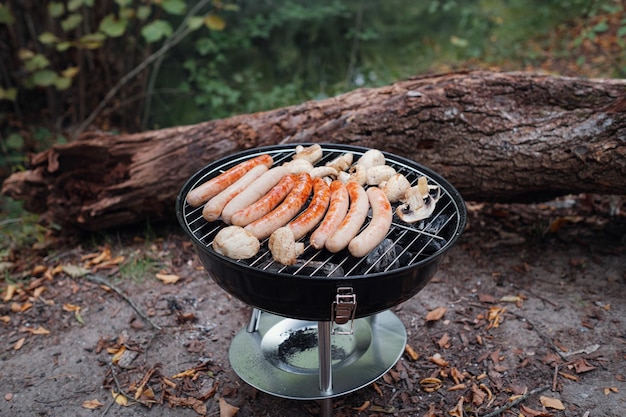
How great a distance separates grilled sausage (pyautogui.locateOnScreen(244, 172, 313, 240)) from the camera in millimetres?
2680

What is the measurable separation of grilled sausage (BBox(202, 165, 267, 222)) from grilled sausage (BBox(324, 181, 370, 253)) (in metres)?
0.56

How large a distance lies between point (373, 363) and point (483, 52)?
776 centimetres

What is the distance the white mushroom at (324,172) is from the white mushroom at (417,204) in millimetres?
489

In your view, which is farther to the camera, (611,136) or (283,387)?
(611,136)

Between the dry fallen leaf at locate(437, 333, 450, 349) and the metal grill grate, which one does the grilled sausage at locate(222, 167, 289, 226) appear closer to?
the metal grill grate

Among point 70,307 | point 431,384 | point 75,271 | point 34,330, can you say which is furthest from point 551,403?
point 75,271

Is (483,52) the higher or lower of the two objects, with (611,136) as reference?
lower

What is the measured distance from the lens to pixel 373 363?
3.33 meters

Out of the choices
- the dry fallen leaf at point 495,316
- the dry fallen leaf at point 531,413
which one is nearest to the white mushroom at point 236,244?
the dry fallen leaf at point 531,413

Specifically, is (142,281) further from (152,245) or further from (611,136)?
(611,136)

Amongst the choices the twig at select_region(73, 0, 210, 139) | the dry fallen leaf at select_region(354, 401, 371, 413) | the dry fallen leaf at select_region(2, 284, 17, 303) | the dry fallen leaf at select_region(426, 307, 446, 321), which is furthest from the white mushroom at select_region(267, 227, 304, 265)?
the twig at select_region(73, 0, 210, 139)

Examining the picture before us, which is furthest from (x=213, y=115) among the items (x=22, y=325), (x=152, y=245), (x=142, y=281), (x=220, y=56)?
(x=22, y=325)

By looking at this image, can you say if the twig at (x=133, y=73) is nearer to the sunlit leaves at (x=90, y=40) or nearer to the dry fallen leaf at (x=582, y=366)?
the sunlit leaves at (x=90, y=40)

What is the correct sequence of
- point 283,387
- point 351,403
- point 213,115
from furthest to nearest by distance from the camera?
point 213,115
point 351,403
point 283,387
